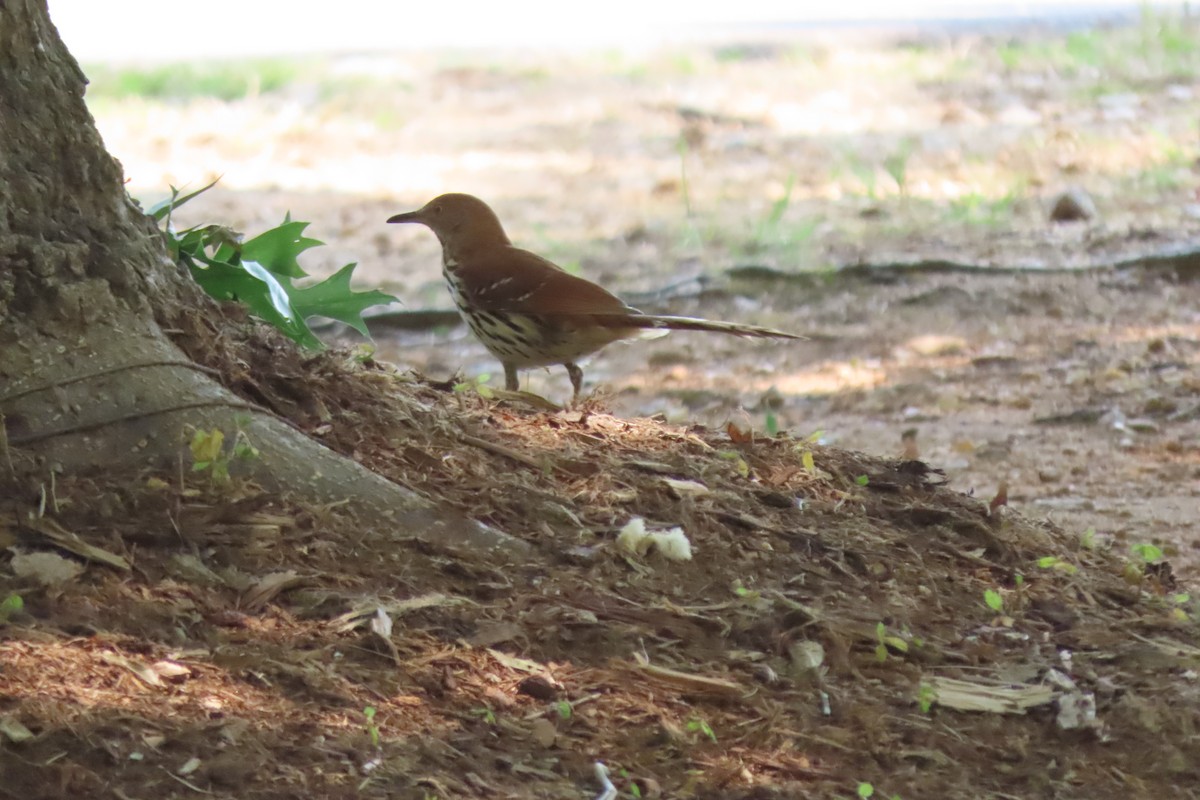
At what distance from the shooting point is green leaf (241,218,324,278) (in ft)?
13.3

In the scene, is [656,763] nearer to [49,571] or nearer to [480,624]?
[480,624]

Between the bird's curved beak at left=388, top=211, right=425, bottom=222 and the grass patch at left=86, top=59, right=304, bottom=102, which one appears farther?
the grass patch at left=86, top=59, right=304, bottom=102

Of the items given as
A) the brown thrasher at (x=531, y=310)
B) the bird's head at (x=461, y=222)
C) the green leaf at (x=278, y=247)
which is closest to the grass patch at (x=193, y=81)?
the bird's head at (x=461, y=222)

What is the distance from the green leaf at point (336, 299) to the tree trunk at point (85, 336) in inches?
30.9

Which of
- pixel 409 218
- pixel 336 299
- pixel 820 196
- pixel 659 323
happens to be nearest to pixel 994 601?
pixel 659 323

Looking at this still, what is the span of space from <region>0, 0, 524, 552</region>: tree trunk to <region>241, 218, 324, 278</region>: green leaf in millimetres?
731

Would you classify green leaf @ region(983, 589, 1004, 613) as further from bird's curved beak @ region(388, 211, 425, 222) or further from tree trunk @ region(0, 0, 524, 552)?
bird's curved beak @ region(388, 211, 425, 222)

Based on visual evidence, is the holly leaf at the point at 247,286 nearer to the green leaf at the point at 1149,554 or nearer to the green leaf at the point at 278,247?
the green leaf at the point at 278,247

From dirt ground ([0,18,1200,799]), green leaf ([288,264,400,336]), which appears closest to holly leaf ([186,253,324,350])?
green leaf ([288,264,400,336])

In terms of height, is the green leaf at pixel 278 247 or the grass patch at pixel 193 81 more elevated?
the green leaf at pixel 278 247

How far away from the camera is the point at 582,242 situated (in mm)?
8727

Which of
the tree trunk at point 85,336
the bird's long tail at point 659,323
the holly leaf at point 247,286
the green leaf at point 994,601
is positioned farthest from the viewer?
the bird's long tail at point 659,323

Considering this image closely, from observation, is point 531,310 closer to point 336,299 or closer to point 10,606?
point 336,299

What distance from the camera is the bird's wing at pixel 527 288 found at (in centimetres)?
476
